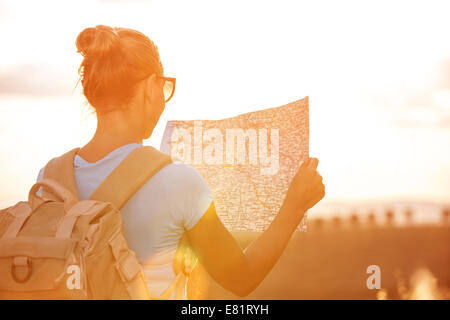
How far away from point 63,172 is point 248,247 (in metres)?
0.90

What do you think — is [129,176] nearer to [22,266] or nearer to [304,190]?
[22,266]

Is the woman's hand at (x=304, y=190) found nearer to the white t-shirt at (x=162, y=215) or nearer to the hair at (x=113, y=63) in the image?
the white t-shirt at (x=162, y=215)

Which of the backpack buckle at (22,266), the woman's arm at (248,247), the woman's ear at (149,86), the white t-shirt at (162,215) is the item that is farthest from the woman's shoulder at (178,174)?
the backpack buckle at (22,266)

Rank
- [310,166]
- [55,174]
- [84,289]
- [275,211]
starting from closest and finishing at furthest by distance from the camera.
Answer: [84,289], [55,174], [310,166], [275,211]

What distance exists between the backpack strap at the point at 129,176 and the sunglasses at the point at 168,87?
38 centimetres

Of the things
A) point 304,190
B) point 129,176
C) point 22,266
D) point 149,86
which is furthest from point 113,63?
point 304,190

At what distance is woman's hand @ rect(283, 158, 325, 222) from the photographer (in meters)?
2.53

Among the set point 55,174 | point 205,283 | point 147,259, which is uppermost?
point 55,174

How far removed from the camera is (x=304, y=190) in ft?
8.36

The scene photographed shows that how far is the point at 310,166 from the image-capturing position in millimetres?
2643

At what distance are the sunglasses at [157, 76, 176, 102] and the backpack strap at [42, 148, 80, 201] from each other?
498mm
